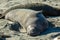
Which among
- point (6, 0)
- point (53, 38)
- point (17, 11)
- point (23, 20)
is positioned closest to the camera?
point (53, 38)

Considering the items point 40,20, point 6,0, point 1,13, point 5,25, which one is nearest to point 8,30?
point 5,25

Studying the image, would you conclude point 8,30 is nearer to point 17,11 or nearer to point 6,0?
point 17,11

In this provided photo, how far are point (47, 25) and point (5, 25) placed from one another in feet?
2.92

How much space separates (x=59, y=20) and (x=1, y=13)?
160 cm

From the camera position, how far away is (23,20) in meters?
5.05

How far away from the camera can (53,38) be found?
13.9ft

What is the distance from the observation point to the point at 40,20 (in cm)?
473

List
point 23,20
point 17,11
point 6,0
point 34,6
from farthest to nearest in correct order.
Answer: point 6,0 < point 34,6 < point 17,11 < point 23,20

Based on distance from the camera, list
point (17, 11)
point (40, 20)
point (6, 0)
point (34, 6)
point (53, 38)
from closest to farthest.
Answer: point (53, 38) → point (40, 20) → point (17, 11) → point (34, 6) → point (6, 0)

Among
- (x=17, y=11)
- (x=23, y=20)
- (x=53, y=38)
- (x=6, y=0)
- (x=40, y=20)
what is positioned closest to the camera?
(x=53, y=38)

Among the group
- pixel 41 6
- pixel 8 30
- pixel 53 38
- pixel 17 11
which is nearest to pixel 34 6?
pixel 41 6

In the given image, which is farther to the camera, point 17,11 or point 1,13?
point 1,13

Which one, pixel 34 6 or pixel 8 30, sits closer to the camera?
pixel 8 30

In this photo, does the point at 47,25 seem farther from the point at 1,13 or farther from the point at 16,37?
the point at 1,13
